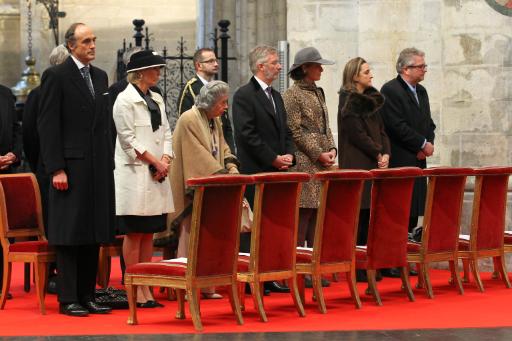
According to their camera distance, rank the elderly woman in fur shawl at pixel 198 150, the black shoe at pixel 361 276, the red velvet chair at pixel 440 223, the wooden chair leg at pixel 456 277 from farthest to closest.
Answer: the black shoe at pixel 361 276 < the wooden chair leg at pixel 456 277 < the red velvet chair at pixel 440 223 < the elderly woman in fur shawl at pixel 198 150

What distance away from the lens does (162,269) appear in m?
7.68

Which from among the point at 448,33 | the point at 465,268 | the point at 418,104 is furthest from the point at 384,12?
the point at 465,268

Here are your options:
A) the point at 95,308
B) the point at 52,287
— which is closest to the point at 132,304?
the point at 95,308

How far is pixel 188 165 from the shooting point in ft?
29.6

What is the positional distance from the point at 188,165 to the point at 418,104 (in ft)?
8.39

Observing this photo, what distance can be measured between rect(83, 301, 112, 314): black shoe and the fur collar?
2.81 meters

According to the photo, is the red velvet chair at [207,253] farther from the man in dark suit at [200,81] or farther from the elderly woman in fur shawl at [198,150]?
the man in dark suit at [200,81]

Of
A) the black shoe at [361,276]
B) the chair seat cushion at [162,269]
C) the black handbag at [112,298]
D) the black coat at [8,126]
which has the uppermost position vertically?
the black coat at [8,126]

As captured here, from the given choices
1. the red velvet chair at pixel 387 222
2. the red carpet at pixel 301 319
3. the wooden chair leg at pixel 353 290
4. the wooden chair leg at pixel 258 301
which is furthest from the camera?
the red velvet chair at pixel 387 222

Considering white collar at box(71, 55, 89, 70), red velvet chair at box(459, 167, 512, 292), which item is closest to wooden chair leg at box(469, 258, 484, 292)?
red velvet chair at box(459, 167, 512, 292)

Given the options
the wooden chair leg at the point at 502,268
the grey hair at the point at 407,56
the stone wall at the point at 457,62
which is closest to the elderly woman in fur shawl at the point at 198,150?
the grey hair at the point at 407,56

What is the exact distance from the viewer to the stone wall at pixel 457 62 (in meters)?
11.2

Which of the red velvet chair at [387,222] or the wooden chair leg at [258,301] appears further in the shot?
the red velvet chair at [387,222]

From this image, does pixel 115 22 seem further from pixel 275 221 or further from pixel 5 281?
pixel 275 221
